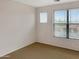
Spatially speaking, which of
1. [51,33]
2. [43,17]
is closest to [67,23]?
[51,33]

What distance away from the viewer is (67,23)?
4504 millimetres

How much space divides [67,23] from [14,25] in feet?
8.54

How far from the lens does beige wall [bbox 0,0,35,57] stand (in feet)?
11.7

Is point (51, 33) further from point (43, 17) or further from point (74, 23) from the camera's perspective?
point (74, 23)

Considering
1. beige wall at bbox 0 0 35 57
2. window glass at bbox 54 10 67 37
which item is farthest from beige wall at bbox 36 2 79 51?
beige wall at bbox 0 0 35 57

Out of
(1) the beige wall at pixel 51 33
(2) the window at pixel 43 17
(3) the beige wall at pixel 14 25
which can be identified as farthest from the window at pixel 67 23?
(3) the beige wall at pixel 14 25

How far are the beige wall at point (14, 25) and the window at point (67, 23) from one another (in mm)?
1522

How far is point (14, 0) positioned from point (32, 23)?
1.90 metres

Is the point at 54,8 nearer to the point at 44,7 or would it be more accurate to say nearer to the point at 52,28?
the point at 44,7

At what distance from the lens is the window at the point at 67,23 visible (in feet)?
14.1

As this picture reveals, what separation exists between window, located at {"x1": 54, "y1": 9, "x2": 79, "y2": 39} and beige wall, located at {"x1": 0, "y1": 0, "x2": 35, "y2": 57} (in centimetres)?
152

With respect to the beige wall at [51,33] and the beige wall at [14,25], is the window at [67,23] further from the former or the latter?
the beige wall at [14,25]

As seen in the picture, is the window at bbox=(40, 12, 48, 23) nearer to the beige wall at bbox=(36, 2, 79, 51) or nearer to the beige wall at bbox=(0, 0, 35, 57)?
the beige wall at bbox=(36, 2, 79, 51)

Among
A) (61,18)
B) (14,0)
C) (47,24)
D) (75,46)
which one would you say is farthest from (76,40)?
(14,0)
